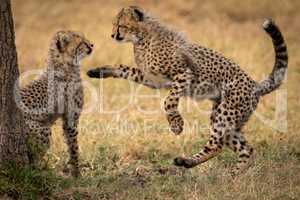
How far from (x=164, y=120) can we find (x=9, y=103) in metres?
3.13

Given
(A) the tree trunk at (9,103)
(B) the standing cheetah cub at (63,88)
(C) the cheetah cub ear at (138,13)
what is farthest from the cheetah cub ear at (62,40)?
(A) the tree trunk at (9,103)

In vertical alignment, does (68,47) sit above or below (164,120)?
above

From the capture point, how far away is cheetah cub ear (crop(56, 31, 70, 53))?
6.66m

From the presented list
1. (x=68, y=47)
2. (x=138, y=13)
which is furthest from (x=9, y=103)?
(x=138, y=13)

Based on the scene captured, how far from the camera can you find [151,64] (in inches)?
253

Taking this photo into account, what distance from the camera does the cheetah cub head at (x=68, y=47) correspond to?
669 cm

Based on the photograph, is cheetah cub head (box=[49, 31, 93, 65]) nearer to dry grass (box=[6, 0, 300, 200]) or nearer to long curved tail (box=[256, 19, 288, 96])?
dry grass (box=[6, 0, 300, 200])

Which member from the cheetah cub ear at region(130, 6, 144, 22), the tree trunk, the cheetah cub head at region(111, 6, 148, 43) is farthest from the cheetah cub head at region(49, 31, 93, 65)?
the tree trunk

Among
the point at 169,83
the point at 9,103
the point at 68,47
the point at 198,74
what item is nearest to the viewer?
the point at 9,103

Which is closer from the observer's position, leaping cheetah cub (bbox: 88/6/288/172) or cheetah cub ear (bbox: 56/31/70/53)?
leaping cheetah cub (bbox: 88/6/288/172)

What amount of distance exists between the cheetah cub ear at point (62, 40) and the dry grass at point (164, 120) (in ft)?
3.06

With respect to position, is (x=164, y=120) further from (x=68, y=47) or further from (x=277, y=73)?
(x=277, y=73)

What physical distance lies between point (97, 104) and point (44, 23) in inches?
175

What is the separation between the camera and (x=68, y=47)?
673 centimetres
